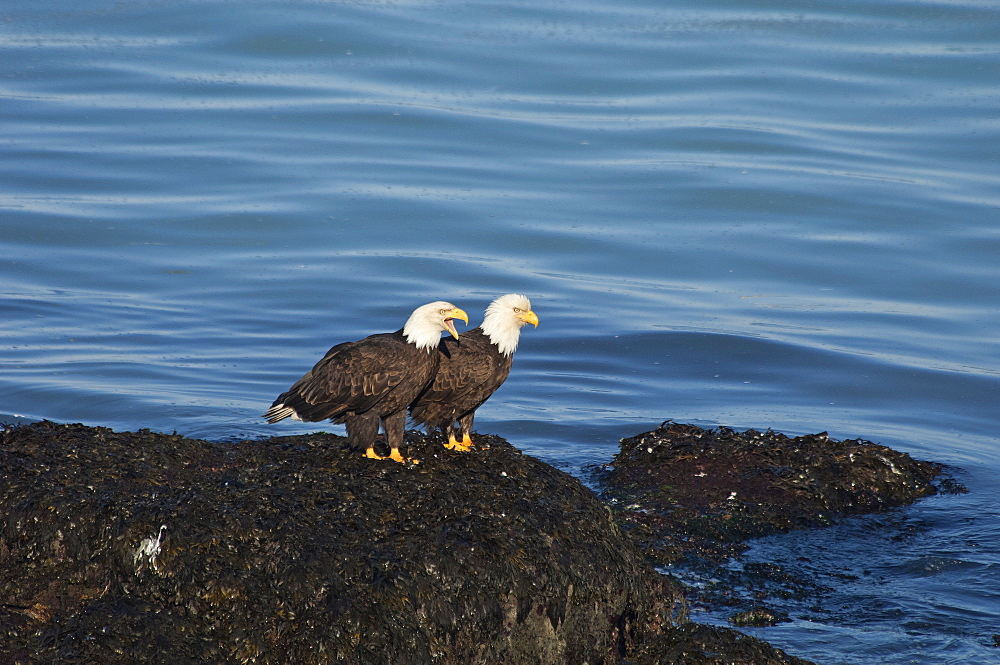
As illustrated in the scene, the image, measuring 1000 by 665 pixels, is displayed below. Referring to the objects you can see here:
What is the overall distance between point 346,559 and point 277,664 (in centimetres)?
56

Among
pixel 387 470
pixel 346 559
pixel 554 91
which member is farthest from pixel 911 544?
pixel 554 91

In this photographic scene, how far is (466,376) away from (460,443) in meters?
0.43

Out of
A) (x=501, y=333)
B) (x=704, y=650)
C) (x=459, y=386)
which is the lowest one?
(x=704, y=650)

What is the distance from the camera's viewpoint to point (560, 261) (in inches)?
691

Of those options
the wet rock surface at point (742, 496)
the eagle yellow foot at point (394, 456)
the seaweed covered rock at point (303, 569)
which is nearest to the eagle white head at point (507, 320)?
the eagle yellow foot at point (394, 456)

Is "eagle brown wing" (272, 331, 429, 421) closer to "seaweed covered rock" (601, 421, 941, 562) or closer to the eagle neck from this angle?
the eagle neck

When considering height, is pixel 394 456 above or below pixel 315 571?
above

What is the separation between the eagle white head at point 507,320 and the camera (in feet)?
25.2

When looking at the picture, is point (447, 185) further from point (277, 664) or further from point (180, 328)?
point (277, 664)

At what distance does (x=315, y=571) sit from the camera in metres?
5.06

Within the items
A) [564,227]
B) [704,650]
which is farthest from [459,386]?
[564,227]

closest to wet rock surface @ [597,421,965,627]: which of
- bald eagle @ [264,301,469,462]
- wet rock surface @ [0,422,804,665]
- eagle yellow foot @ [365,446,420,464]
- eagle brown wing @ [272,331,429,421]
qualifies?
wet rock surface @ [0,422,804,665]

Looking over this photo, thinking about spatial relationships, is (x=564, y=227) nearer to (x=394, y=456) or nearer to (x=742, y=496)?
(x=742, y=496)

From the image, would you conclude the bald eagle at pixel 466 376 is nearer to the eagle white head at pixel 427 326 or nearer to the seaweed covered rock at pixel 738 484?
the eagle white head at pixel 427 326
